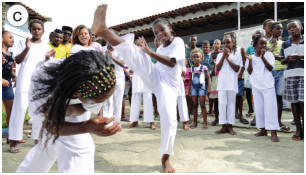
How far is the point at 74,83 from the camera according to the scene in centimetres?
124

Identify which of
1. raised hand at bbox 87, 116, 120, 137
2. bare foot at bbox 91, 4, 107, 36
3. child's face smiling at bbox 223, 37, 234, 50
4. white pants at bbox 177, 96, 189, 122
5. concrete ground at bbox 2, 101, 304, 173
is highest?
child's face smiling at bbox 223, 37, 234, 50

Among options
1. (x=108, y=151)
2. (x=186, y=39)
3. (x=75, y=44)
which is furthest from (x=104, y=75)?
(x=186, y=39)

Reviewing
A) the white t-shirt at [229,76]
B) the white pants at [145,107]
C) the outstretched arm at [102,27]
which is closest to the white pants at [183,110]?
the white pants at [145,107]

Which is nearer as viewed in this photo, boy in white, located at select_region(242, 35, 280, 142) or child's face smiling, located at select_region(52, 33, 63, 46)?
boy in white, located at select_region(242, 35, 280, 142)

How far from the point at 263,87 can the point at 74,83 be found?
3280 millimetres

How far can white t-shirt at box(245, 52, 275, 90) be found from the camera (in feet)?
11.4

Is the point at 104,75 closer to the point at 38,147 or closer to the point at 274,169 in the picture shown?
the point at 38,147

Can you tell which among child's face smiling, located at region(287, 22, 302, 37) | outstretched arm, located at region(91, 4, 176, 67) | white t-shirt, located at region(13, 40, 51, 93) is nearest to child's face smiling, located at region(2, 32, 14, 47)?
white t-shirt, located at region(13, 40, 51, 93)

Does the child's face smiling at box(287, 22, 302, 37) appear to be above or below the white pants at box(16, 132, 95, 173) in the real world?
above

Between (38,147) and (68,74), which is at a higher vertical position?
(68,74)

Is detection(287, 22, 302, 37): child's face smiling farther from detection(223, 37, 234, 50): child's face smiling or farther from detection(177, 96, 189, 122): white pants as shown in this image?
detection(177, 96, 189, 122): white pants

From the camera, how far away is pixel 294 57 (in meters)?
3.23

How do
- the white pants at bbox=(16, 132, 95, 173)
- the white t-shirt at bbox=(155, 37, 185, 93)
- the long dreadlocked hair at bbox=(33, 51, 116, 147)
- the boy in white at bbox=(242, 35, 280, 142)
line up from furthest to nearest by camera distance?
the boy in white at bbox=(242, 35, 280, 142) < the white t-shirt at bbox=(155, 37, 185, 93) < the white pants at bbox=(16, 132, 95, 173) < the long dreadlocked hair at bbox=(33, 51, 116, 147)

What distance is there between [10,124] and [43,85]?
7.01 ft
